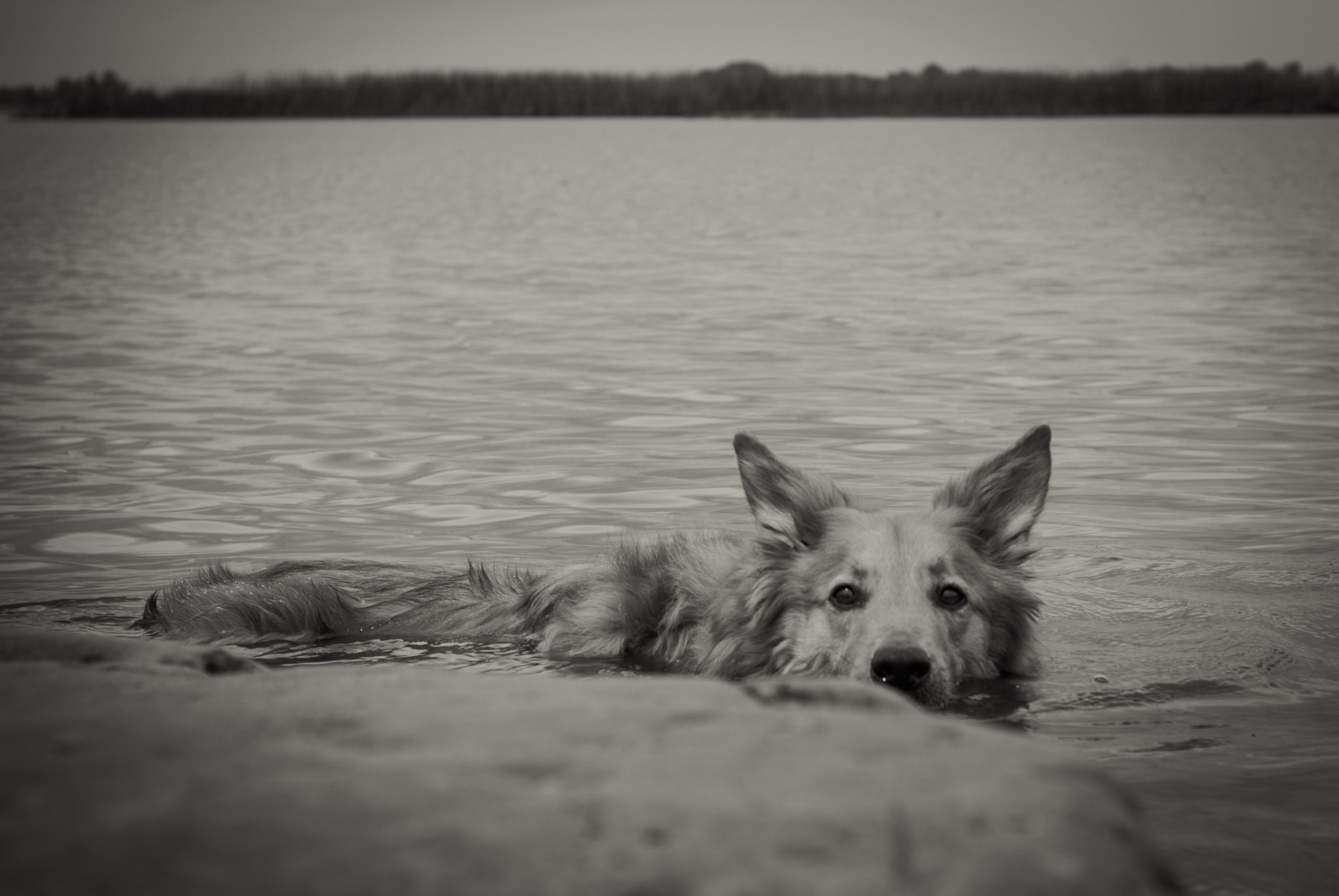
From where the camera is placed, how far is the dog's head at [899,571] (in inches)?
227

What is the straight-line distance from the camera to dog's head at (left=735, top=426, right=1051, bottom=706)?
578cm

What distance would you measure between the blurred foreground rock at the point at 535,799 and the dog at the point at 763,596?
2746 millimetres

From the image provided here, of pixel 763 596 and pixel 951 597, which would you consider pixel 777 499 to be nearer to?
pixel 763 596

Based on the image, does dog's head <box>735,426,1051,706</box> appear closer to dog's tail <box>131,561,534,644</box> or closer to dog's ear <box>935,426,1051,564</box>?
dog's ear <box>935,426,1051,564</box>

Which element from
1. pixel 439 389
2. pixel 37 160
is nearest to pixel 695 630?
pixel 439 389

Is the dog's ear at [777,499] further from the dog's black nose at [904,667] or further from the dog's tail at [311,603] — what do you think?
the dog's tail at [311,603]

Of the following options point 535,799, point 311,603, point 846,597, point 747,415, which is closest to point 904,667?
point 846,597

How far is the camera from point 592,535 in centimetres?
876

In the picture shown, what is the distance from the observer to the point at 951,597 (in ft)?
19.5

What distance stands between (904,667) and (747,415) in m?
6.76

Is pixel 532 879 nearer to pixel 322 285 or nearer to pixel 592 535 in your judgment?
pixel 592 535

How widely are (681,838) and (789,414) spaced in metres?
9.70

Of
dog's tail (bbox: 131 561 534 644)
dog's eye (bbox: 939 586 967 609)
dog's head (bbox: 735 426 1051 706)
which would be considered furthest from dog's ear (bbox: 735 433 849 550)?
dog's tail (bbox: 131 561 534 644)

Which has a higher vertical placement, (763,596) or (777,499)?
(777,499)
